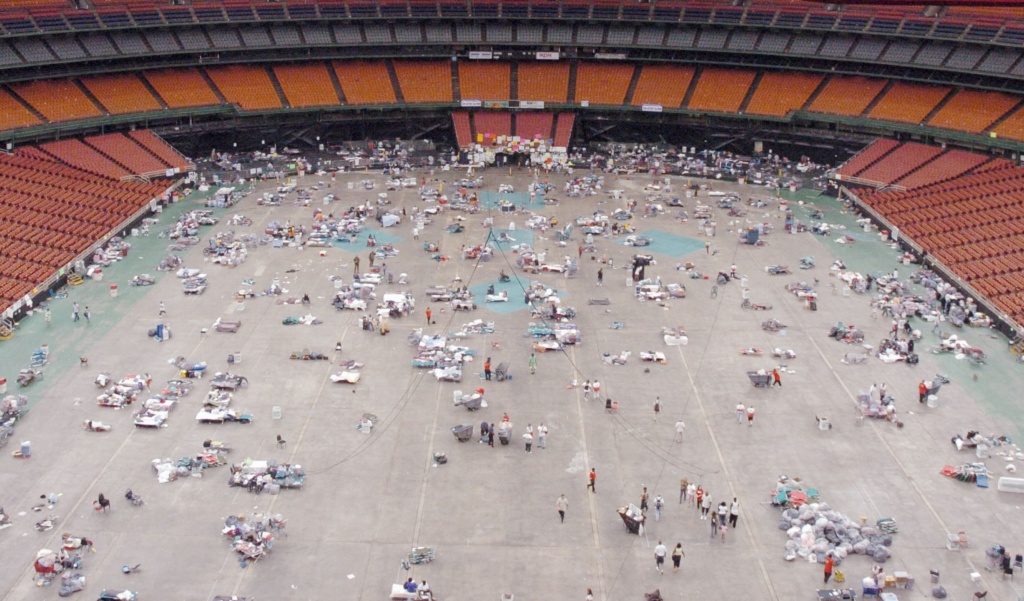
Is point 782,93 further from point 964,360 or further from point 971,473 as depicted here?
point 971,473

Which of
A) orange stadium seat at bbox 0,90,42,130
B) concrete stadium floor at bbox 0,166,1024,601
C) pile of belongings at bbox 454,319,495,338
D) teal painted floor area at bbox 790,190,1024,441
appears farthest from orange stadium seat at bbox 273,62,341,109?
pile of belongings at bbox 454,319,495,338

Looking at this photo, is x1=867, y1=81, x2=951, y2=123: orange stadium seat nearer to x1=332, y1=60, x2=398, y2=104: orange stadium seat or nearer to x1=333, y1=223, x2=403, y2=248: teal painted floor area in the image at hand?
x1=332, y1=60, x2=398, y2=104: orange stadium seat

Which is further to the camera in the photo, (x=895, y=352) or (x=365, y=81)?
(x=365, y=81)

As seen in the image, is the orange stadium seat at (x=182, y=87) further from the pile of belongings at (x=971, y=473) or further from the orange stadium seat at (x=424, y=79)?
the pile of belongings at (x=971, y=473)

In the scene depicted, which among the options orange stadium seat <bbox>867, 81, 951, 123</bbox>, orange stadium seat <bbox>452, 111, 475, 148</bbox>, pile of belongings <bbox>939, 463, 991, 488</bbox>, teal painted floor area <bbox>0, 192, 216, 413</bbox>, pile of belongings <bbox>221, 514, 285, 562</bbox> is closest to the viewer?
pile of belongings <bbox>221, 514, 285, 562</bbox>

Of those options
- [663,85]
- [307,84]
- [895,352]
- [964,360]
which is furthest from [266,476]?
[663,85]

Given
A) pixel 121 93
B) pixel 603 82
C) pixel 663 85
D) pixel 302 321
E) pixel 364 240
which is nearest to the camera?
pixel 302 321
